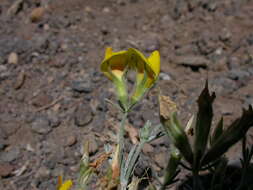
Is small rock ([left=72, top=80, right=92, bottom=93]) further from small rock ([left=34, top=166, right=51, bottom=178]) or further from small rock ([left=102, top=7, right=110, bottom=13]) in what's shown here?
small rock ([left=102, top=7, right=110, bottom=13])

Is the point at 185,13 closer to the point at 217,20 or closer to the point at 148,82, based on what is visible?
the point at 217,20

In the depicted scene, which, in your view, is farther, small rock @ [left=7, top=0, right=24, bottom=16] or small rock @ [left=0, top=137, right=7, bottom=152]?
small rock @ [left=7, top=0, right=24, bottom=16]

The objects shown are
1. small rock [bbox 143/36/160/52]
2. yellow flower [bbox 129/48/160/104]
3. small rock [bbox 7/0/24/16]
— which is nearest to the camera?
yellow flower [bbox 129/48/160/104]

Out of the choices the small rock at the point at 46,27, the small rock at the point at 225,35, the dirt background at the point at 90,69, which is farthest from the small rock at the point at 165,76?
the small rock at the point at 46,27

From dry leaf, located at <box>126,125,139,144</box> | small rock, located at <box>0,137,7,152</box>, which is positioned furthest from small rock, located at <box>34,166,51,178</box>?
dry leaf, located at <box>126,125,139,144</box>

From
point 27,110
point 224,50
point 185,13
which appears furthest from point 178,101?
point 185,13

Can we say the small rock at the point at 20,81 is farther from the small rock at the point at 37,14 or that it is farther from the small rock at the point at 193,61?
the small rock at the point at 193,61

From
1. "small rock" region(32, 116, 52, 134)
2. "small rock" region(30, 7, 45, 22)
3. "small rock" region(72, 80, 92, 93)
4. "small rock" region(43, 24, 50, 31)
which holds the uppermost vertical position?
"small rock" region(30, 7, 45, 22)
